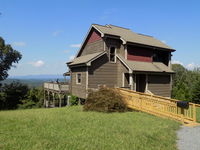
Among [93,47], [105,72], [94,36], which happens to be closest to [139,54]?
[105,72]

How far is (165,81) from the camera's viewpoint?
1920cm

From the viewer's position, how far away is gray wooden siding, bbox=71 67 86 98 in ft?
52.5

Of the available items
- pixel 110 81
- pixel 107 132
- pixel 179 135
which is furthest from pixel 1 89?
pixel 179 135

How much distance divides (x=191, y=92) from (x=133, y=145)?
1948 centimetres

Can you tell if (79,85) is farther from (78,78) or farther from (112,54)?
(112,54)

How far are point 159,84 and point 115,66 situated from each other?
5.32m

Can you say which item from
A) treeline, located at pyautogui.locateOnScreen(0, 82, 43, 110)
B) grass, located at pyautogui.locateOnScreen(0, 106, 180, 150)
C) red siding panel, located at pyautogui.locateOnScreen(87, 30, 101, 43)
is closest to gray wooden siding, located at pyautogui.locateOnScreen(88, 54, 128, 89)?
red siding panel, located at pyautogui.locateOnScreen(87, 30, 101, 43)

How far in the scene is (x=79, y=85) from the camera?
55.5 feet

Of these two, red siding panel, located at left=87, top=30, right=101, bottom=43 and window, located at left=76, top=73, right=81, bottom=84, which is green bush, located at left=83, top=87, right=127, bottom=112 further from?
red siding panel, located at left=87, top=30, right=101, bottom=43

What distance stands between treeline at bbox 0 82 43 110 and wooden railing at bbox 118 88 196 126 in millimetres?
17687

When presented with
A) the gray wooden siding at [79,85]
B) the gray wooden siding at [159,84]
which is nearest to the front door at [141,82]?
the gray wooden siding at [159,84]

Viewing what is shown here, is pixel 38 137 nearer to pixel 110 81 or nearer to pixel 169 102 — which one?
pixel 169 102

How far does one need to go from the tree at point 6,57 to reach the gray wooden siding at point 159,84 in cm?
2630

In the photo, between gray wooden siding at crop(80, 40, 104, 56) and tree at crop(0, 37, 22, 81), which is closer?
gray wooden siding at crop(80, 40, 104, 56)
